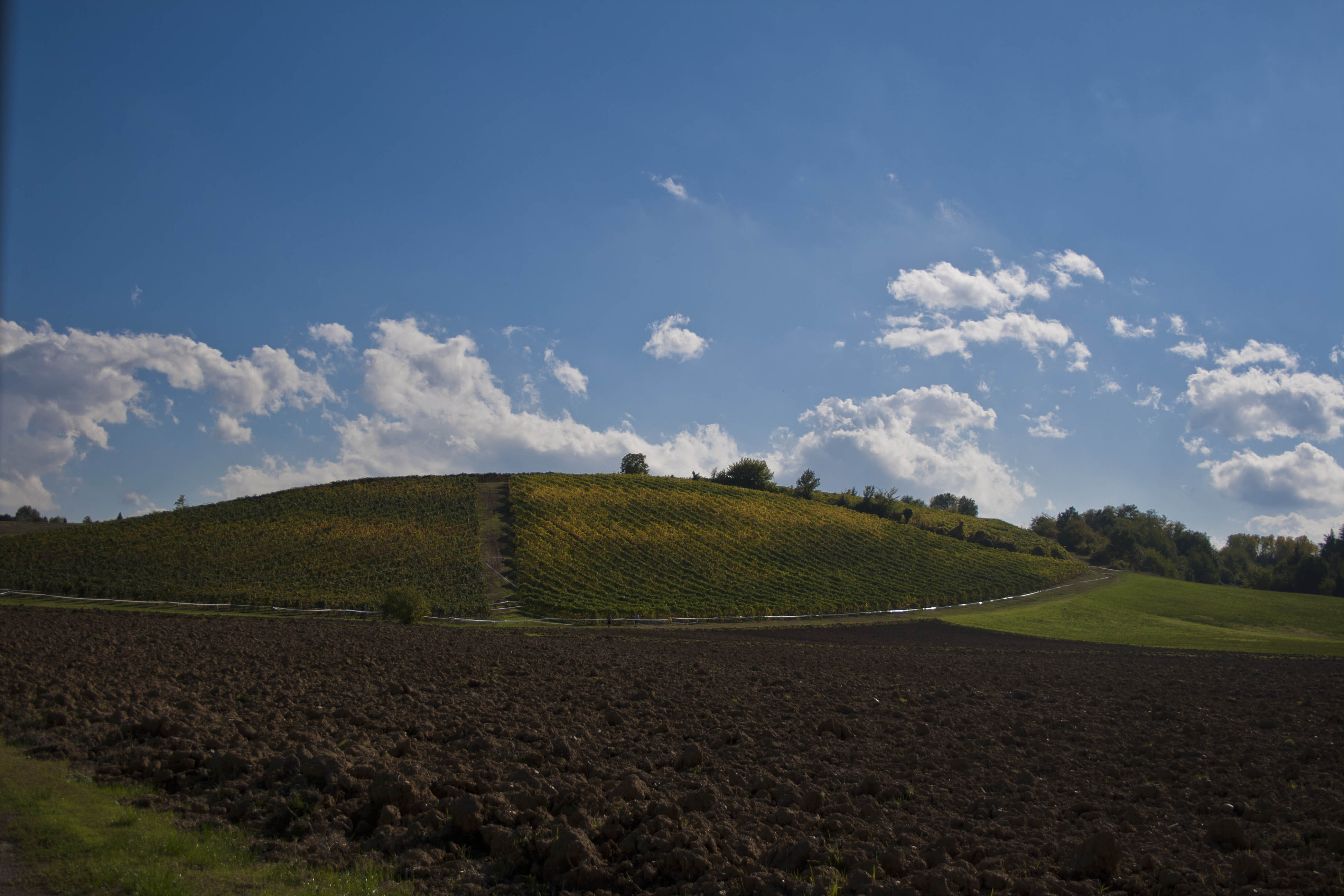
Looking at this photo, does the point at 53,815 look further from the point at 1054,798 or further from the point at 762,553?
the point at 762,553

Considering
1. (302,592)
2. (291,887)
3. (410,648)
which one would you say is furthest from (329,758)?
(302,592)

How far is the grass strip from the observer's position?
6.66 m

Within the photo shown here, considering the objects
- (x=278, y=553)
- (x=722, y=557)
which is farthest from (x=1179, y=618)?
(x=278, y=553)

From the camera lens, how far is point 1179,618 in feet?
187

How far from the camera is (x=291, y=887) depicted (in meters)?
6.82

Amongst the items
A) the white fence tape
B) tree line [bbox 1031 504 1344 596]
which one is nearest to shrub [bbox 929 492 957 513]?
tree line [bbox 1031 504 1344 596]

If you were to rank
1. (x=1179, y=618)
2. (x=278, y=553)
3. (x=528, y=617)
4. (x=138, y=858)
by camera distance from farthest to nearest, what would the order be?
(x=1179, y=618) < (x=278, y=553) < (x=528, y=617) < (x=138, y=858)

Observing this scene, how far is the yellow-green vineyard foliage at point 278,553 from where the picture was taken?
1724 inches

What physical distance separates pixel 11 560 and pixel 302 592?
81.5 ft

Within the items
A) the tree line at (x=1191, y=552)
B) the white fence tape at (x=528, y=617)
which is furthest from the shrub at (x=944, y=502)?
the white fence tape at (x=528, y=617)

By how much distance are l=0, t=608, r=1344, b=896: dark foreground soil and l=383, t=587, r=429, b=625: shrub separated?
12.7m

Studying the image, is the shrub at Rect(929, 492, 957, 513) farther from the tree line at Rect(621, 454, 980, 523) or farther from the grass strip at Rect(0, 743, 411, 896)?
the grass strip at Rect(0, 743, 411, 896)

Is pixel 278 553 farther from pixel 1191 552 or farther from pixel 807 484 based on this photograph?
pixel 1191 552

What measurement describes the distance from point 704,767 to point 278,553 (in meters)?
54.0
